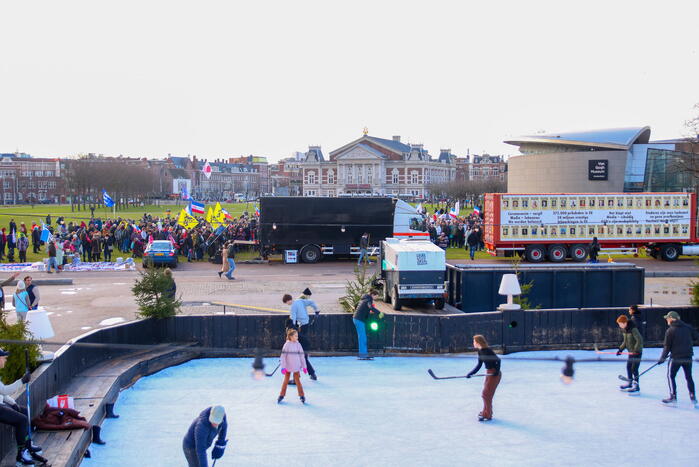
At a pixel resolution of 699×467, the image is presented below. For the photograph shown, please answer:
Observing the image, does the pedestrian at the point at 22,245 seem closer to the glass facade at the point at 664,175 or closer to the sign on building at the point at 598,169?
the glass facade at the point at 664,175

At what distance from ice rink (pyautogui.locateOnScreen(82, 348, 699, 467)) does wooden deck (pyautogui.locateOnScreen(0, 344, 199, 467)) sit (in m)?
0.25

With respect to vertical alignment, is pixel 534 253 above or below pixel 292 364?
above

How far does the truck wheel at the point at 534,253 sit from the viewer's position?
32.7 meters

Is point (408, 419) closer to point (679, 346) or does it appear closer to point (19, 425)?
point (679, 346)

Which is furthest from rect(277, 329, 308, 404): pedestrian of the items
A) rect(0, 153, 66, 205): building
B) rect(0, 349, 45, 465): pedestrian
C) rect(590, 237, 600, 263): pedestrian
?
rect(0, 153, 66, 205): building

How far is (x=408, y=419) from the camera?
1099 centimetres

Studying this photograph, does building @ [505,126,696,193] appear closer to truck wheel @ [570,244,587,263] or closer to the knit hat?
truck wheel @ [570,244,587,263]

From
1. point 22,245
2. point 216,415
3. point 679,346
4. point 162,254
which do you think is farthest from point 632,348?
point 22,245

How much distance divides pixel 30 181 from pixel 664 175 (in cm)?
13266

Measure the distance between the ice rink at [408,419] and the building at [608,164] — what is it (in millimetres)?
63224

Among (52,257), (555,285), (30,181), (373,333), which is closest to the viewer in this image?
(373,333)

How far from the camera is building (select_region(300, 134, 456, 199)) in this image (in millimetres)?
141500

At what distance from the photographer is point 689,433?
1027cm

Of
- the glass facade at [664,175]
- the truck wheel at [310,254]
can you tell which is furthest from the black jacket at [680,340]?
the glass facade at [664,175]
